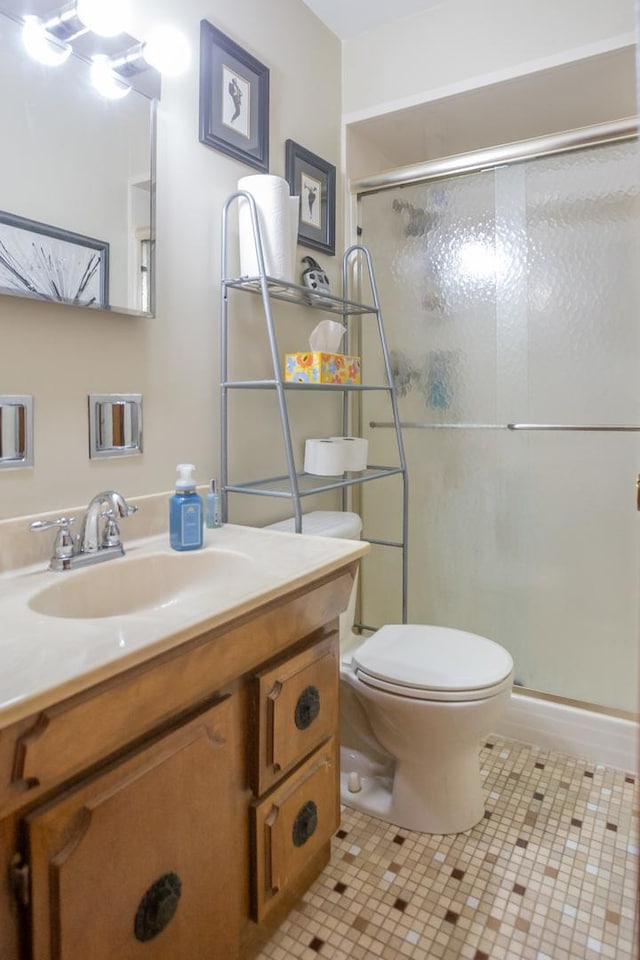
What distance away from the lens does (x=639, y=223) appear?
185 cm

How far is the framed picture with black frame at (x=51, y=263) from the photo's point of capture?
1.05m

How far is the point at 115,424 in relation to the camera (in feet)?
4.25

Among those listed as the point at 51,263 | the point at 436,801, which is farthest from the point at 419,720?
the point at 51,263

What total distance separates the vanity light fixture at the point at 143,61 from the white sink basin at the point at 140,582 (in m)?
0.98

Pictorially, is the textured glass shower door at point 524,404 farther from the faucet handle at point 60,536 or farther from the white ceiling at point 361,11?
the faucet handle at point 60,536

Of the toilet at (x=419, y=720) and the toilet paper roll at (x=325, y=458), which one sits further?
the toilet paper roll at (x=325, y=458)

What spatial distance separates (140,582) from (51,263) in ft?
2.10

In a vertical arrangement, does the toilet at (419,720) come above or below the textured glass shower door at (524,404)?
below

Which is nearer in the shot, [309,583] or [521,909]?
[309,583]

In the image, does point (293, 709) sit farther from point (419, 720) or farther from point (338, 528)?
point (338, 528)

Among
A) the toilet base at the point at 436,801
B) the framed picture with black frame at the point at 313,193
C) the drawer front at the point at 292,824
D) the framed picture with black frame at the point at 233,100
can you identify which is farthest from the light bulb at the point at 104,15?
the toilet base at the point at 436,801

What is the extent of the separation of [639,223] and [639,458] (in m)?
0.74

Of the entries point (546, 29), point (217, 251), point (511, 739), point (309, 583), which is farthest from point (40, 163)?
point (511, 739)

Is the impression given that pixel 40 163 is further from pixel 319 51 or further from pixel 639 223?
pixel 639 223
